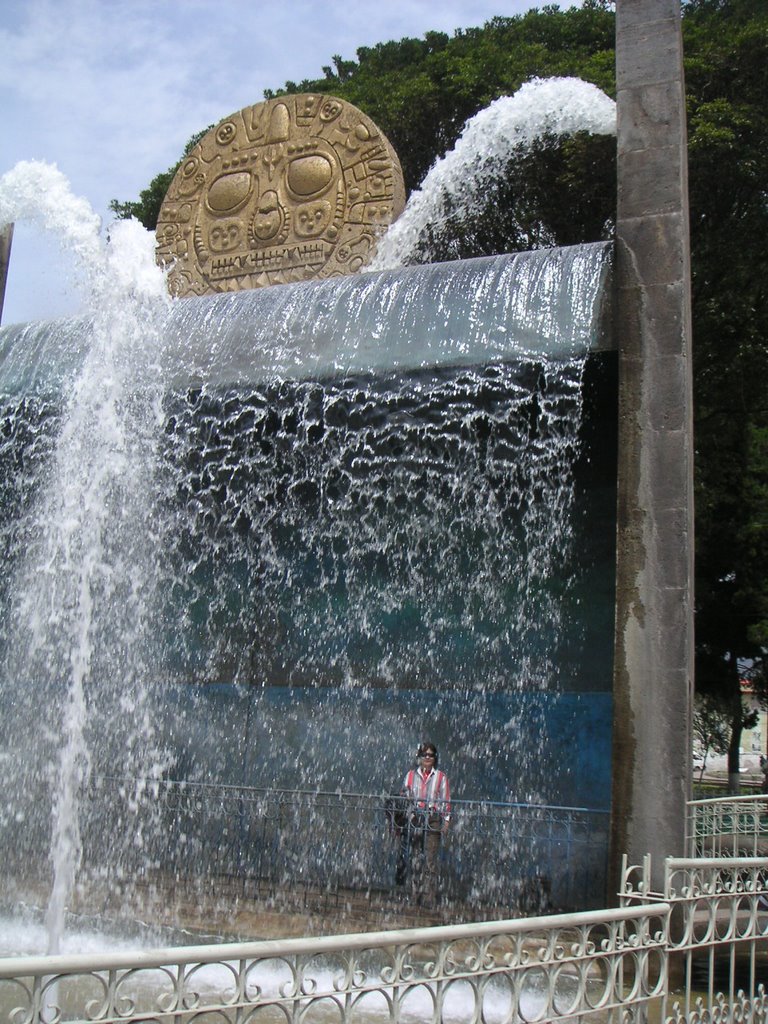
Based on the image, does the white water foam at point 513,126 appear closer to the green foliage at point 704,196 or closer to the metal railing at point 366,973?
the green foliage at point 704,196

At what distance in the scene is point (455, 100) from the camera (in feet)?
50.7

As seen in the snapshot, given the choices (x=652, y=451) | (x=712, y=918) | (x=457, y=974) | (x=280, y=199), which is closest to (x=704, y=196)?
(x=280, y=199)

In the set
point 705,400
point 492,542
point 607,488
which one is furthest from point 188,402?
point 705,400

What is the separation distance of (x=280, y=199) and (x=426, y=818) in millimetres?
5448

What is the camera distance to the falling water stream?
23.9ft

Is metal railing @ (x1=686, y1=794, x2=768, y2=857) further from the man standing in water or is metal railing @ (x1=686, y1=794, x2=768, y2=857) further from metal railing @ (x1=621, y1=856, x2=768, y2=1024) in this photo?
metal railing @ (x1=621, y1=856, x2=768, y2=1024)

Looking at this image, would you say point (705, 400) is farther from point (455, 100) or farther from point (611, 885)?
point (611, 885)

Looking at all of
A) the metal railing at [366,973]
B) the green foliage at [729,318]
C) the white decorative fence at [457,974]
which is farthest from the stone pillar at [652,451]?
the green foliage at [729,318]

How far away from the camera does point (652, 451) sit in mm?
6078

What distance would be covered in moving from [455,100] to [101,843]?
11618 millimetres

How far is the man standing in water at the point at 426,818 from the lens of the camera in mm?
6809

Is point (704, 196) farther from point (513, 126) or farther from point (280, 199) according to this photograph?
point (280, 199)

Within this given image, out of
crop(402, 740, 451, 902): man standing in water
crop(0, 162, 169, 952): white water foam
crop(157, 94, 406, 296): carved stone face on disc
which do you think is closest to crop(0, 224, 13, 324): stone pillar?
crop(0, 162, 169, 952): white water foam

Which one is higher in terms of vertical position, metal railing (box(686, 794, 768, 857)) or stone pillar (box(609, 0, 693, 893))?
stone pillar (box(609, 0, 693, 893))
